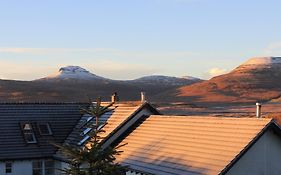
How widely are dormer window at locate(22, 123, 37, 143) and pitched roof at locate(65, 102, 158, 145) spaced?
1.95 metres

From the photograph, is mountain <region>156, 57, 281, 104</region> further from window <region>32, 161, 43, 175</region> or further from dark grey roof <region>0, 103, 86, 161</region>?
window <region>32, 161, 43, 175</region>

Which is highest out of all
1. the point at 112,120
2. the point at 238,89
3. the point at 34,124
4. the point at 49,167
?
the point at 238,89

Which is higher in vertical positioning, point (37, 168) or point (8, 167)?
point (8, 167)

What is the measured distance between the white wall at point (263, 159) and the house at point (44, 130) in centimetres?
821

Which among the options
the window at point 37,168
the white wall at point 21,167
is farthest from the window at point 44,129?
the white wall at point 21,167

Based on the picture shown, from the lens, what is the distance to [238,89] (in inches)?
4171

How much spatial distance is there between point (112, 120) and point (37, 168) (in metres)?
5.01

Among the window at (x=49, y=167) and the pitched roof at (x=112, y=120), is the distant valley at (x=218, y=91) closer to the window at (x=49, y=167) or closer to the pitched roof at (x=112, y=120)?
the pitched roof at (x=112, y=120)

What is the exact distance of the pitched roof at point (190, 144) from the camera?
53.9 feet

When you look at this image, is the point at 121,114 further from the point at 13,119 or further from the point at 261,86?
the point at 261,86

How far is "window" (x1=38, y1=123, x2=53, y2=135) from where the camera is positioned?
27125mm

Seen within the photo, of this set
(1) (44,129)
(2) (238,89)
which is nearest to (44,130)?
(1) (44,129)

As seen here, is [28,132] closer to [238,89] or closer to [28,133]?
[28,133]

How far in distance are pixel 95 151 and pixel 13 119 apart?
1326cm
